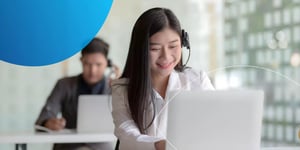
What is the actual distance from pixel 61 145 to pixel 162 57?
1.11m

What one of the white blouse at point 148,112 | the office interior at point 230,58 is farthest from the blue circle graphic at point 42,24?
the white blouse at point 148,112

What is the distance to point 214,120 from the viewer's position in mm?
1587

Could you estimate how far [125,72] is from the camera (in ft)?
6.09

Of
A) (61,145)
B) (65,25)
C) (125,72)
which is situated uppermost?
(65,25)

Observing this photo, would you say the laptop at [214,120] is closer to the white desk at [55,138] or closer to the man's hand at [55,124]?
the white desk at [55,138]

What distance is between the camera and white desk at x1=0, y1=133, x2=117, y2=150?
2.41 m

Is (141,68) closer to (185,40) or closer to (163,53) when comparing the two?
(163,53)

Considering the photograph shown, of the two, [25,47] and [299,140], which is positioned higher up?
[25,47]

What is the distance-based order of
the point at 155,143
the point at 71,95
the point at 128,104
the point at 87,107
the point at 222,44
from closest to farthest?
the point at 155,143
the point at 128,104
the point at 87,107
the point at 71,95
the point at 222,44

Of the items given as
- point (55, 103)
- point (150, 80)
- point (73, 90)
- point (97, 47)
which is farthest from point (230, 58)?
point (150, 80)

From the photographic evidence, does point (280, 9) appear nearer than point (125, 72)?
No

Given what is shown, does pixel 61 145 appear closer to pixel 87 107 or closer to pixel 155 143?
pixel 87 107

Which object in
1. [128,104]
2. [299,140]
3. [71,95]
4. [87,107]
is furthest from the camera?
[71,95]

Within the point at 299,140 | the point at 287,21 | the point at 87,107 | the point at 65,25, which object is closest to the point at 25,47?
the point at 65,25
